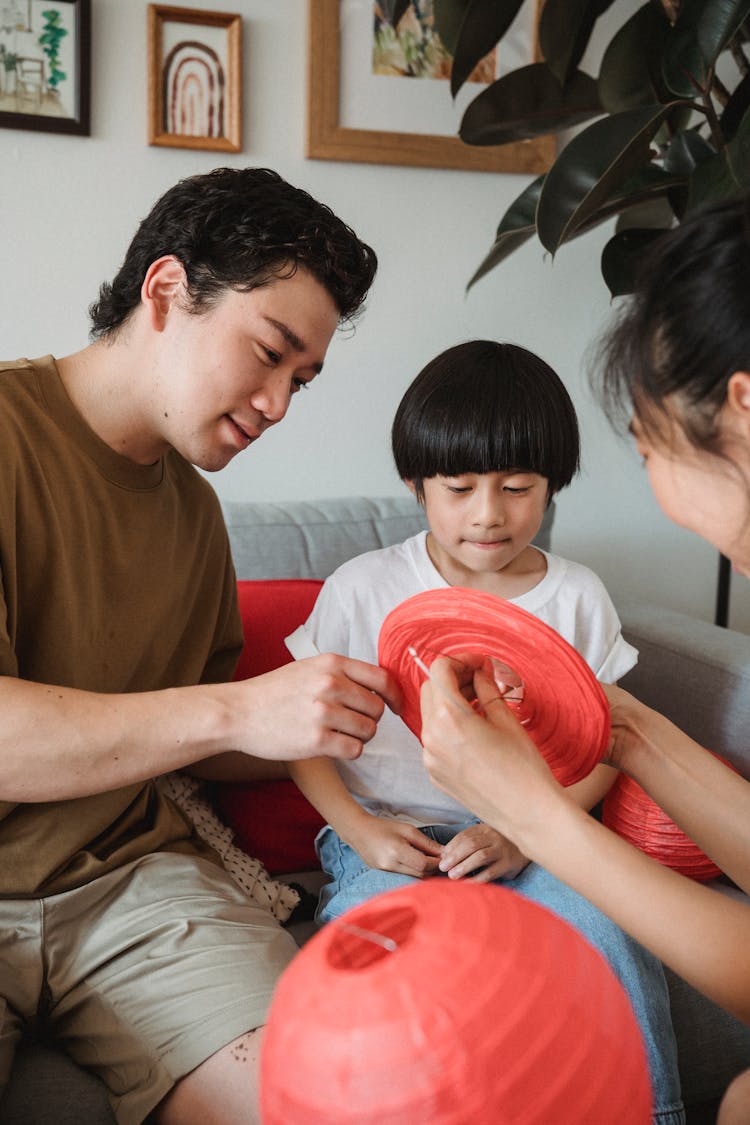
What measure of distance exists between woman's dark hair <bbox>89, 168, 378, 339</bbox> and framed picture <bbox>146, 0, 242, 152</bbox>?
0.78 meters

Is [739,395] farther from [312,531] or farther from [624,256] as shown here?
[624,256]

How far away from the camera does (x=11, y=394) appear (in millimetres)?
1129

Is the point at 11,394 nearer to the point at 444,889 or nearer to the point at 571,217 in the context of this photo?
the point at 444,889

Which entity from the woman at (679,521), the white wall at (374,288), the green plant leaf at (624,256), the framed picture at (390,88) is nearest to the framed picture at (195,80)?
the white wall at (374,288)

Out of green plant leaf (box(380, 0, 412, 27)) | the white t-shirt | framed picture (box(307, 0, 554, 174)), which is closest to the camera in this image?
the white t-shirt

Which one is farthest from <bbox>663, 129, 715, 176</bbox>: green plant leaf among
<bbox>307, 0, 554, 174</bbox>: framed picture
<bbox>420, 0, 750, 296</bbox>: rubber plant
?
<bbox>307, 0, 554, 174</bbox>: framed picture

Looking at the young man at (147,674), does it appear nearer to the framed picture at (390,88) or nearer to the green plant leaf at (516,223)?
the green plant leaf at (516,223)

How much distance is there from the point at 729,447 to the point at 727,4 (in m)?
1.24

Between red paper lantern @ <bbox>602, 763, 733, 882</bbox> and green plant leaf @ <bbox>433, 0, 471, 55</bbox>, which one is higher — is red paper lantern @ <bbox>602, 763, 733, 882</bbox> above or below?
below

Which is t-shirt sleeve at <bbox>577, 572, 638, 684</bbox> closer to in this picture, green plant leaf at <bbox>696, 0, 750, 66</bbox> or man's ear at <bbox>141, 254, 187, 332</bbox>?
man's ear at <bbox>141, 254, 187, 332</bbox>

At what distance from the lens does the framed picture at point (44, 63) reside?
72.2 inches

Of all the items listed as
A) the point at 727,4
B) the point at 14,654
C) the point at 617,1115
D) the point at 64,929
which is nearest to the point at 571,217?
the point at 727,4

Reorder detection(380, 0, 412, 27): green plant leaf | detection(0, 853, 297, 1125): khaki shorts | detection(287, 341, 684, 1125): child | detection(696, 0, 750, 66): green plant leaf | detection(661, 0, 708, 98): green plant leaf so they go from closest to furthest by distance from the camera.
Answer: detection(0, 853, 297, 1125): khaki shorts < detection(287, 341, 684, 1125): child < detection(696, 0, 750, 66): green plant leaf < detection(661, 0, 708, 98): green plant leaf < detection(380, 0, 412, 27): green plant leaf

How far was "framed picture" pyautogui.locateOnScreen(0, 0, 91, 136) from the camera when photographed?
1.83 m
